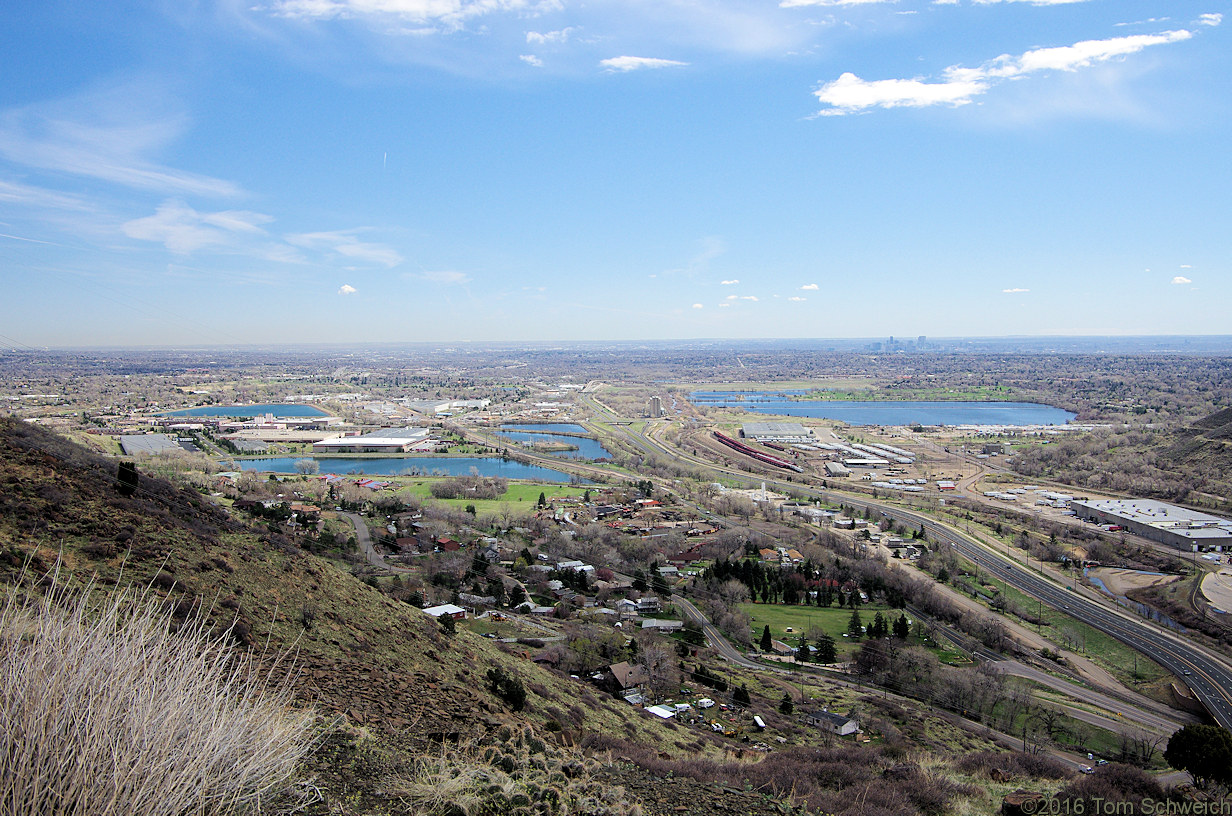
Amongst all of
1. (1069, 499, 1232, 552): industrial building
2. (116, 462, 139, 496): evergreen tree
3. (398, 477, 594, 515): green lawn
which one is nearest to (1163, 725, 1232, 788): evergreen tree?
(116, 462, 139, 496): evergreen tree

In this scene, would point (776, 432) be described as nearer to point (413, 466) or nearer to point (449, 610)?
point (413, 466)

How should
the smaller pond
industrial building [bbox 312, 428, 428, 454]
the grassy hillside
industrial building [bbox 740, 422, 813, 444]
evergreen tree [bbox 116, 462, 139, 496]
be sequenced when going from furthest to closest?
industrial building [bbox 740, 422, 813, 444] → industrial building [bbox 312, 428, 428, 454] → the smaller pond → evergreen tree [bbox 116, 462, 139, 496] → the grassy hillside

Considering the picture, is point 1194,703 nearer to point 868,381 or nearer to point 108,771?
point 108,771

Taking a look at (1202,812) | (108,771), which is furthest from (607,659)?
(108,771)

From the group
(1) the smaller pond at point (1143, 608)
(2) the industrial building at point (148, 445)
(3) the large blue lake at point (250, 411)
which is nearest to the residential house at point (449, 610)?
(1) the smaller pond at point (1143, 608)

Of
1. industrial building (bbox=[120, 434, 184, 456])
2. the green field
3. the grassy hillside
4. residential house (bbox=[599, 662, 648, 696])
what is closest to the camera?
the grassy hillside

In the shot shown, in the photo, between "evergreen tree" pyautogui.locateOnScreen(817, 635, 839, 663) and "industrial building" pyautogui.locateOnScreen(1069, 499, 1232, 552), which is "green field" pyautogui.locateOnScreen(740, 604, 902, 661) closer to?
"evergreen tree" pyautogui.locateOnScreen(817, 635, 839, 663)
